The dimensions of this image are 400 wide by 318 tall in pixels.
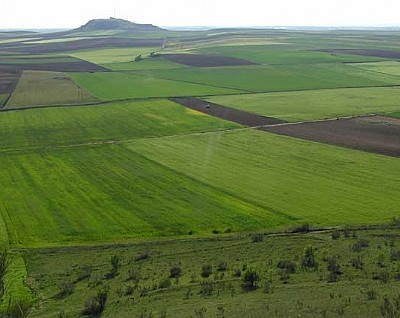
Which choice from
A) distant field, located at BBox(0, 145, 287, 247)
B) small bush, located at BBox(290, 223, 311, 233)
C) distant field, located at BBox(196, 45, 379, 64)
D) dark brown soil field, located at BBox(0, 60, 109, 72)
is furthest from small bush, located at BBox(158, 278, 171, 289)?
distant field, located at BBox(196, 45, 379, 64)

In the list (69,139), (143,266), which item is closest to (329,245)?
(143,266)

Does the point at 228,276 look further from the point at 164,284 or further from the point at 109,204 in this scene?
the point at 109,204

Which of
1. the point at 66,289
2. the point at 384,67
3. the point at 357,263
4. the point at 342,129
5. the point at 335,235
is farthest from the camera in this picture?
the point at 384,67

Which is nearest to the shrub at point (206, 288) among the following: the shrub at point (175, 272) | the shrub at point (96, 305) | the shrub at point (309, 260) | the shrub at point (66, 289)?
the shrub at point (175, 272)

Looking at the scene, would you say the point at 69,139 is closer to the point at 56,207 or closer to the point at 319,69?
the point at 56,207

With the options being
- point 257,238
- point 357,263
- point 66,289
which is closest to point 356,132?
point 257,238

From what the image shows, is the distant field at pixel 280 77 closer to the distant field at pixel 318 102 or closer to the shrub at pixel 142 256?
the distant field at pixel 318 102
